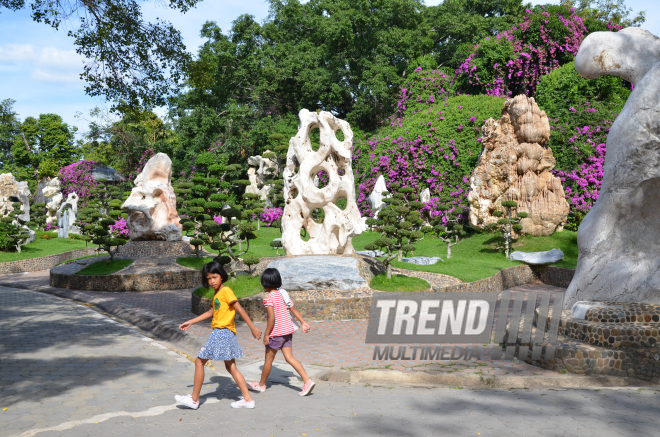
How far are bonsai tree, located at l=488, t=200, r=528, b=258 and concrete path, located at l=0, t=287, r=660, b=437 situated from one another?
12869 mm

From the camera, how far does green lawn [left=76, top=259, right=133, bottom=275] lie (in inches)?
601

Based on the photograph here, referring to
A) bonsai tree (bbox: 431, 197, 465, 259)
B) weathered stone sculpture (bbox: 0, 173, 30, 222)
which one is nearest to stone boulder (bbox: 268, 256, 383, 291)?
bonsai tree (bbox: 431, 197, 465, 259)

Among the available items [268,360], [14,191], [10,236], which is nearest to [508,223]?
[268,360]

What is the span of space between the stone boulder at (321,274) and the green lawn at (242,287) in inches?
20.2

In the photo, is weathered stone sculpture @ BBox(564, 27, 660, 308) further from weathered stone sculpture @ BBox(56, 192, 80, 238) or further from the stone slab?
weathered stone sculpture @ BBox(56, 192, 80, 238)

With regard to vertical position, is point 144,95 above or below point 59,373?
above

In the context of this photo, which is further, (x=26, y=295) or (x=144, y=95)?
(x=26, y=295)

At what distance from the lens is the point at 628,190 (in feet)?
24.7

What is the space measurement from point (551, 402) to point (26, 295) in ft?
43.7

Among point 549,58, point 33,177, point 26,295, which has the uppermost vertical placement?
point 549,58

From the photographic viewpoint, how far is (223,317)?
5.29 m

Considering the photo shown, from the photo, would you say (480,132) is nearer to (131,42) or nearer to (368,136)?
(368,136)

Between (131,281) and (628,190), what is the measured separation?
1213 centimetres

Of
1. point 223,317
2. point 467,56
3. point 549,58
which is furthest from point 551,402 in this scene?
point 467,56
